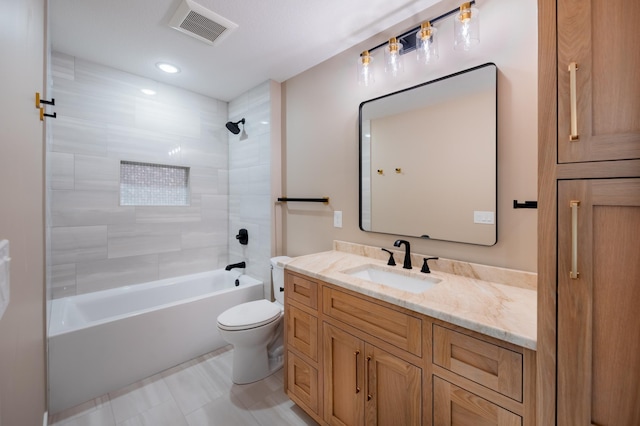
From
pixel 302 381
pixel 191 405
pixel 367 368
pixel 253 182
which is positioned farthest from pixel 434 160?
pixel 191 405

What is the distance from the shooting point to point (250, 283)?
269 cm

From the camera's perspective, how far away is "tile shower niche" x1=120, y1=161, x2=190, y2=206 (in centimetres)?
254

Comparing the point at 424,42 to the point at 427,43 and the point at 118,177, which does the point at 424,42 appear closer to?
the point at 427,43

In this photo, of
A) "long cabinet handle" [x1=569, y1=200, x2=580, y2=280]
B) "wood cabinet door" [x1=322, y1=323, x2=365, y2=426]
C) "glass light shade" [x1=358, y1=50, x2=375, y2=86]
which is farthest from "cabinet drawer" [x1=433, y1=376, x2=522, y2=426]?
"glass light shade" [x1=358, y1=50, x2=375, y2=86]

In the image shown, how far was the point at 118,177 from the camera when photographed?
7.98ft

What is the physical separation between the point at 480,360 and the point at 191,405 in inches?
69.0

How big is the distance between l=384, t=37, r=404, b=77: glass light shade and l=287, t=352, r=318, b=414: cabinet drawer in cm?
185

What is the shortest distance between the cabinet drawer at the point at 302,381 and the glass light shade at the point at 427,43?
6.17ft

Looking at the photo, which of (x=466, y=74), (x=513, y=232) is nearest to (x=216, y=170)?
(x=466, y=74)

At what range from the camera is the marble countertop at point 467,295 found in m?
0.87

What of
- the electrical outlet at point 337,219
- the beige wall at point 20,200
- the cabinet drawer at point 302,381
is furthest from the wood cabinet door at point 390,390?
the beige wall at point 20,200

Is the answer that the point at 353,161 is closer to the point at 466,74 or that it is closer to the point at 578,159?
the point at 466,74

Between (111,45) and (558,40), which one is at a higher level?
(111,45)

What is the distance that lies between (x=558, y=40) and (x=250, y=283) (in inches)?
105
